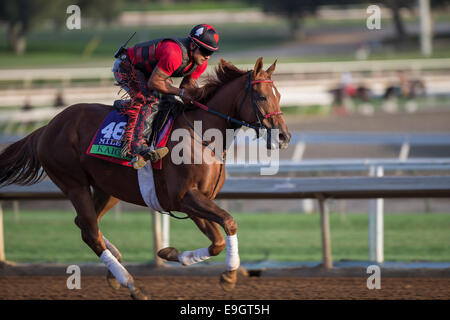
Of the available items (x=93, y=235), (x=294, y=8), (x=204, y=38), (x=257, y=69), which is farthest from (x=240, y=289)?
(x=294, y=8)

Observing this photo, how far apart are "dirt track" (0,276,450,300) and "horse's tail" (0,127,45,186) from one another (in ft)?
3.01

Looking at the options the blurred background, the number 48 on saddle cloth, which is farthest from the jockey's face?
the blurred background

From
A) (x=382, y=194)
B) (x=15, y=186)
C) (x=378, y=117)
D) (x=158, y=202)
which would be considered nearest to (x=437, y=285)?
(x=382, y=194)

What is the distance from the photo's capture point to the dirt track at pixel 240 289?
5.82 meters

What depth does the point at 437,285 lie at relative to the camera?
6027 mm

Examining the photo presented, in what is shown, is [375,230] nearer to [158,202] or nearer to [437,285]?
[437,285]

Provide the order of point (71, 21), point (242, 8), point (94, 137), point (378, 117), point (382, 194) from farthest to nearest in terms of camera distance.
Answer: point (242, 8)
point (378, 117)
point (71, 21)
point (382, 194)
point (94, 137)

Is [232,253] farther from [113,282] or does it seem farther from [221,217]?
[113,282]

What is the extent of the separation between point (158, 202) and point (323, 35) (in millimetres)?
49065

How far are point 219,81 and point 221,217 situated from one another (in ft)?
3.59

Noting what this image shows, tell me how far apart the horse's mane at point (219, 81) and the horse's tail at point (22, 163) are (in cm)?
153

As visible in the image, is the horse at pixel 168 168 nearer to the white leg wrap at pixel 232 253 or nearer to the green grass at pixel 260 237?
the white leg wrap at pixel 232 253

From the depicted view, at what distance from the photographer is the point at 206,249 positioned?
5.39m

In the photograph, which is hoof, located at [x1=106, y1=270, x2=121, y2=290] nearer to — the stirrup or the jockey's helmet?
the stirrup
